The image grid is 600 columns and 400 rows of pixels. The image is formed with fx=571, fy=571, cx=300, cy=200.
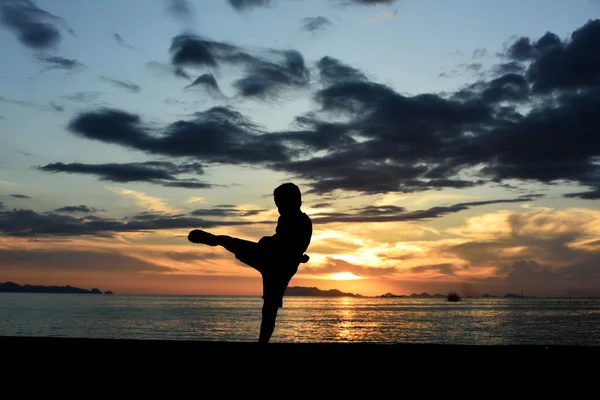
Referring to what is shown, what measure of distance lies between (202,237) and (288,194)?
1127mm

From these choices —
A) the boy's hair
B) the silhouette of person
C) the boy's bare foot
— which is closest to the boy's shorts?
the silhouette of person

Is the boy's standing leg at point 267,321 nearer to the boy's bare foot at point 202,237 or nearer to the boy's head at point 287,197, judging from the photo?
the boy's bare foot at point 202,237

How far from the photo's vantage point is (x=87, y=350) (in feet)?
17.9

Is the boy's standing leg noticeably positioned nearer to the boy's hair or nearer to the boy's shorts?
the boy's shorts

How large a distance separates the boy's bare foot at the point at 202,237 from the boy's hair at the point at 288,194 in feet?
3.00

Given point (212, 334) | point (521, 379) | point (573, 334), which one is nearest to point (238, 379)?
point (521, 379)

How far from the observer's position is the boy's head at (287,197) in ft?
20.2

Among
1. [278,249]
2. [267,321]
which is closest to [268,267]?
[278,249]

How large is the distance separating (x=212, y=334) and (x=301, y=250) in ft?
186

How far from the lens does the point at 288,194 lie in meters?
6.18

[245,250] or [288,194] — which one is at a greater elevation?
[288,194]

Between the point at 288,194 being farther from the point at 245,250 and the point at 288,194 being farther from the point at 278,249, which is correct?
the point at 245,250

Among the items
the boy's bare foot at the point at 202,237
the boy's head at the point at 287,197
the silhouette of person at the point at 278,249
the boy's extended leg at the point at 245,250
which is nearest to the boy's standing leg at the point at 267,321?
the silhouette of person at the point at 278,249

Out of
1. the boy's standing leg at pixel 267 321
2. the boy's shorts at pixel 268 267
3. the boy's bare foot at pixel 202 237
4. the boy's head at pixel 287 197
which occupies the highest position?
the boy's head at pixel 287 197
